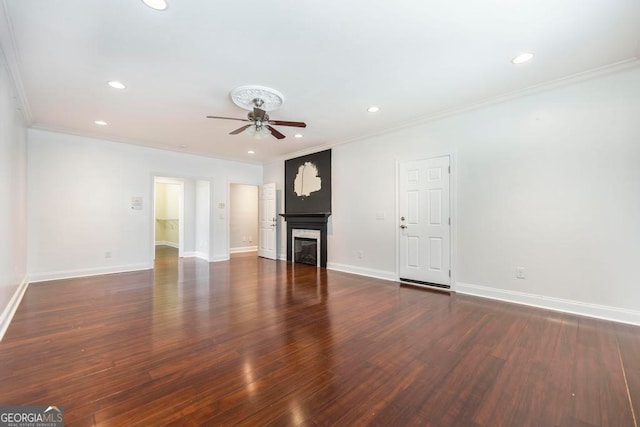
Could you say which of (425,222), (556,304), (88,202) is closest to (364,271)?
(425,222)

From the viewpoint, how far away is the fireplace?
600cm

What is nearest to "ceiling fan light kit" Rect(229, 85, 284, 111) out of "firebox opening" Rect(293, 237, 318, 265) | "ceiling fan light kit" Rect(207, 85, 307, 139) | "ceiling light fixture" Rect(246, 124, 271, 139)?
"ceiling fan light kit" Rect(207, 85, 307, 139)

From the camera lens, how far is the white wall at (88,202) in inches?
186

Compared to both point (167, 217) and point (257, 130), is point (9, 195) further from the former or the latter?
point (167, 217)

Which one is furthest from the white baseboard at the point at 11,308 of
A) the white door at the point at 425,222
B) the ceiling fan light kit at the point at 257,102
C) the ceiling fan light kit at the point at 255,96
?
the white door at the point at 425,222

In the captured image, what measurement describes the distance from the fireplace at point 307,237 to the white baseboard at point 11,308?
4.55 m

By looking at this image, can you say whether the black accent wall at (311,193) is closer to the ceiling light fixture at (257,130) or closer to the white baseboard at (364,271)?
the white baseboard at (364,271)

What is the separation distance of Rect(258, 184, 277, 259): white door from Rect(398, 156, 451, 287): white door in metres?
3.64

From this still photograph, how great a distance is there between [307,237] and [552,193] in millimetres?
4471

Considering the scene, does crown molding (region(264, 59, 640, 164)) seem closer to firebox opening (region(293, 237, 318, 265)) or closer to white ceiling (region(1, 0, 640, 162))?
white ceiling (region(1, 0, 640, 162))

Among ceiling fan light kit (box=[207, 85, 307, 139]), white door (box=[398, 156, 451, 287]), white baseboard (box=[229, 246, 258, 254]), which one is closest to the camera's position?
ceiling fan light kit (box=[207, 85, 307, 139])

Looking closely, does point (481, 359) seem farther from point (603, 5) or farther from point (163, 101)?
point (163, 101)

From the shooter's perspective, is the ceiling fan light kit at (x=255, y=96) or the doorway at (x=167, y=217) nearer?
the ceiling fan light kit at (x=255, y=96)

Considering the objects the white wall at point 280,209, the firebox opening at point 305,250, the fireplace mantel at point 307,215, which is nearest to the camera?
the fireplace mantel at point 307,215
